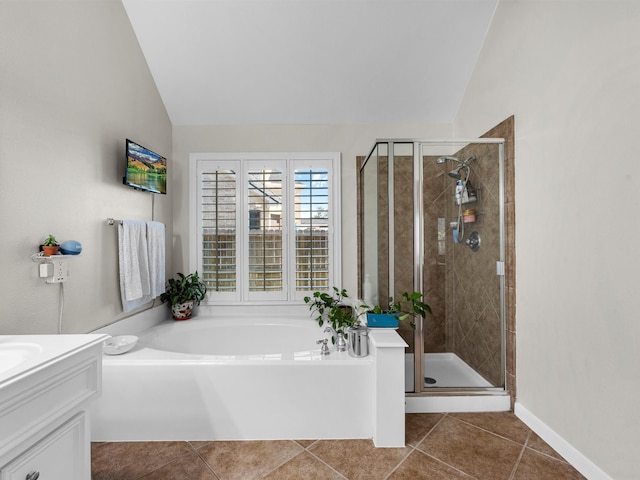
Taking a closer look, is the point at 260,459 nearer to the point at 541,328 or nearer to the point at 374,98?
the point at 541,328

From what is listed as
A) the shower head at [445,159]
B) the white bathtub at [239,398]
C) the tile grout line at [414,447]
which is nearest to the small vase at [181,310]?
the white bathtub at [239,398]

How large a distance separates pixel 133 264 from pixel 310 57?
2.06 metres

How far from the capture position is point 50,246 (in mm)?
1544

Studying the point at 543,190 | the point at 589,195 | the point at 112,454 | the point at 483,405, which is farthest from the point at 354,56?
the point at 112,454

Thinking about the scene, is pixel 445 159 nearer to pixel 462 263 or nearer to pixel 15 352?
pixel 462 263

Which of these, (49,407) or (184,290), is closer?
(49,407)

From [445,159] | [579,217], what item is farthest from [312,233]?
[579,217]

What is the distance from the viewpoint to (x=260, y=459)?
1.56m

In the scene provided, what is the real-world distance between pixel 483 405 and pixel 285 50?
290 cm

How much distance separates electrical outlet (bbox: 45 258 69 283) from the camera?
156 cm

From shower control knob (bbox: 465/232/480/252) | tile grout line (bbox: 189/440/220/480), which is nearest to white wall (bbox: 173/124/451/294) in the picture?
shower control knob (bbox: 465/232/480/252)

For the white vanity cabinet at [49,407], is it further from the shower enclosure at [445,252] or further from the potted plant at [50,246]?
the shower enclosure at [445,252]

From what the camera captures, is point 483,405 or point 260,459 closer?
point 260,459

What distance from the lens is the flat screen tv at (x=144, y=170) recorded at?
2.12 m
